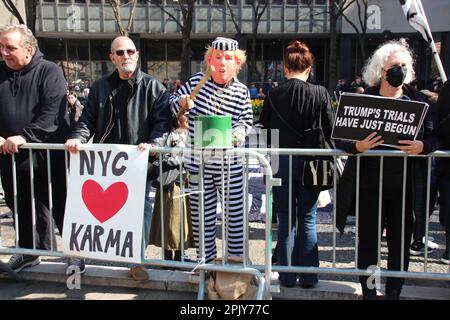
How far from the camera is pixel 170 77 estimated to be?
1452 inches

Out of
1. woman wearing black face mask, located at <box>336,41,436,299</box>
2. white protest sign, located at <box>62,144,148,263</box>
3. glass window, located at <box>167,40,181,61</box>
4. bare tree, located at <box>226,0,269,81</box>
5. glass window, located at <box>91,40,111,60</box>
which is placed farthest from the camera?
glass window, located at <box>167,40,181,61</box>

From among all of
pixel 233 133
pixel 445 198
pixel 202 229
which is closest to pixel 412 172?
pixel 445 198

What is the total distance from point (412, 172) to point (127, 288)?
245cm

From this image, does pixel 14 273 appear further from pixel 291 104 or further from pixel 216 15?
pixel 216 15

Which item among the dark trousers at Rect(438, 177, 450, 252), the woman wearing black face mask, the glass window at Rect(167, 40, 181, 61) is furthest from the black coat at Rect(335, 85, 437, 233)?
the glass window at Rect(167, 40, 181, 61)

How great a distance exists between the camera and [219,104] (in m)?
3.76

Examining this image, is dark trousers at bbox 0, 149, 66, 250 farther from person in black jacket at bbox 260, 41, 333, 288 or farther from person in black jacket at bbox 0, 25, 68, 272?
person in black jacket at bbox 260, 41, 333, 288

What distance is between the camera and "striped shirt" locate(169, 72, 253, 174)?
3746 mm

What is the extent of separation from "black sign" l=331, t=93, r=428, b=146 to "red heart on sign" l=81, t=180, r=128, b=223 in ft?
5.44

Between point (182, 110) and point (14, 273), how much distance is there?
2.03 metres

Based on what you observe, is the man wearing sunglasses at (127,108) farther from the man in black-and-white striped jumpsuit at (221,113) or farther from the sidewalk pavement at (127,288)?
the sidewalk pavement at (127,288)

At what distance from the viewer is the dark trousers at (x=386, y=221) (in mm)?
3488

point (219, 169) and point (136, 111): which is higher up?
point (136, 111)

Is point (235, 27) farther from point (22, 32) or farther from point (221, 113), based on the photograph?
point (221, 113)
